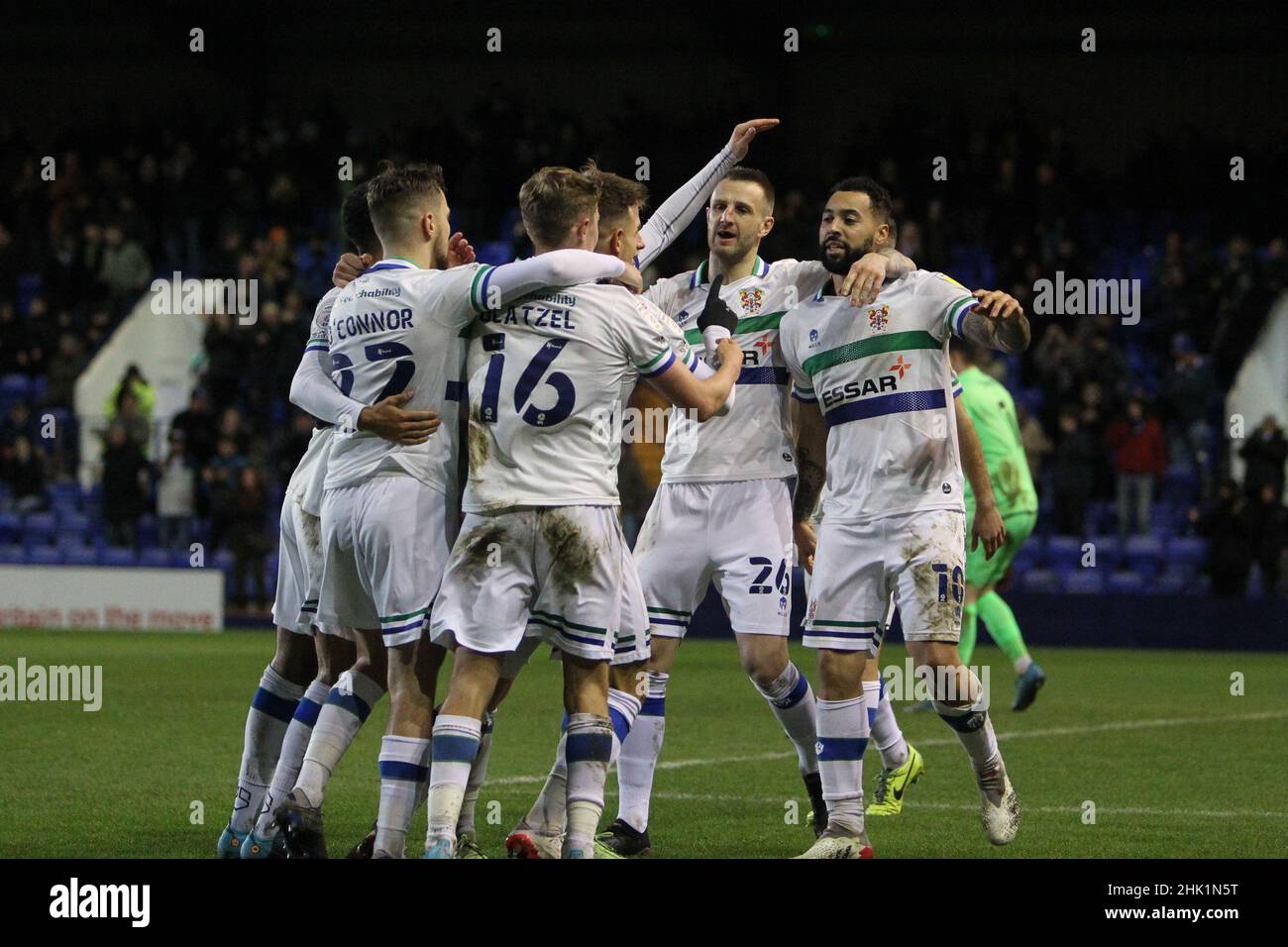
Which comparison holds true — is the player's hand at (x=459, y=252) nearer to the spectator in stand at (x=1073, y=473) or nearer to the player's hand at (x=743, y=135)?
the player's hand at (x=743, y=135)

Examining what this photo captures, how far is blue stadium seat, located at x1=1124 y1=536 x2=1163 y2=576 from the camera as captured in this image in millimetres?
19656

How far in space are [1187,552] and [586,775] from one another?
1474 centimetres

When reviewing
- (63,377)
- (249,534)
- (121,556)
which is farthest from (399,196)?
(63,377)

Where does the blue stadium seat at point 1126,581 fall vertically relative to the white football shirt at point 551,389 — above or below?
below

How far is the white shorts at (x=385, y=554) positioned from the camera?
6.02 m

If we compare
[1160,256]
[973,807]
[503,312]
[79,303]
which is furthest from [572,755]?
[79,303]

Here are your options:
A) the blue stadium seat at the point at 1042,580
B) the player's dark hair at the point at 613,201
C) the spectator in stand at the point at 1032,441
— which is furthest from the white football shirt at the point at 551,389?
the blue stadium seat at the point at 1042,580

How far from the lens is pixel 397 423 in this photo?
605cm

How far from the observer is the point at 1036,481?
785 inches

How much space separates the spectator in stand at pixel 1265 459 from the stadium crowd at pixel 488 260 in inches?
0.8

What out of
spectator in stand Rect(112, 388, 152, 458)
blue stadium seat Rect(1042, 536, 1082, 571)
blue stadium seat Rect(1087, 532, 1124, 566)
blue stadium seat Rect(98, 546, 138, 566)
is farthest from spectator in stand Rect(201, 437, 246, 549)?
blue stadium seat Rect(1087, 532, 1124, 566)
